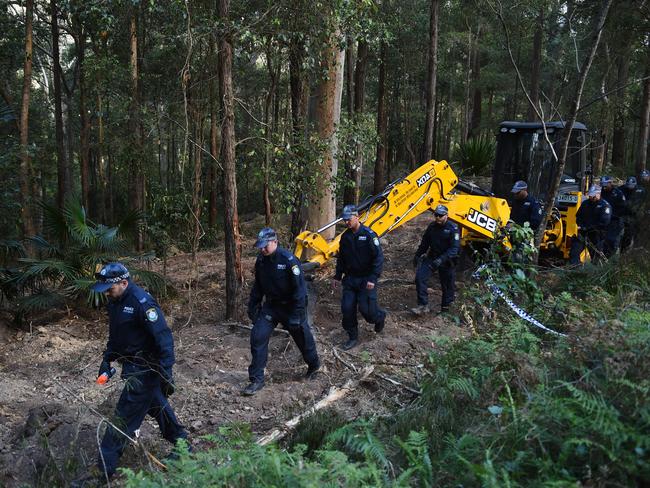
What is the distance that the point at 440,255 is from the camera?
9055 mm

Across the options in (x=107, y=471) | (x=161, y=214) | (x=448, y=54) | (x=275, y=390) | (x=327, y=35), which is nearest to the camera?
(x=107, y=471)

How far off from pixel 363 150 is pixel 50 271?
5533 millimetres

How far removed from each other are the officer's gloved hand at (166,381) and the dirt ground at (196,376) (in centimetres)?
59

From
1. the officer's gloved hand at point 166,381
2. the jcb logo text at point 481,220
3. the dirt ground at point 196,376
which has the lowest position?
the dirt ground at point 196,376

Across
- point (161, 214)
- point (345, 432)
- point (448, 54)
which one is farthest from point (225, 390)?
point (448, 54)

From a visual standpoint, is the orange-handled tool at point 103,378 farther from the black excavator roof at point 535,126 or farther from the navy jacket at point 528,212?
the black excavator roof at point 535,126

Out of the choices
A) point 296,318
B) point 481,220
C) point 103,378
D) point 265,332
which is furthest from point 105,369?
point 481,220

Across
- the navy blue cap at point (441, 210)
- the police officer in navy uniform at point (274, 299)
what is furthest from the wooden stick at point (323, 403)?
the navy blue cap at point (441, 210)

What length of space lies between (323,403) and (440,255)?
385cm

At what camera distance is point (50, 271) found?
8.54 metres

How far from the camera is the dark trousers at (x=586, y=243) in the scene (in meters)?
10.7

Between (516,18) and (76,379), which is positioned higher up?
(516,18)

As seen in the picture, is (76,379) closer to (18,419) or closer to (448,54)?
(18,419)

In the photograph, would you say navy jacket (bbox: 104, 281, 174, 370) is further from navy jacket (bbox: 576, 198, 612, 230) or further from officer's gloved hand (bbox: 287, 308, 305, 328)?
navy jacket (bbox: 576, 198, 612, 230)
